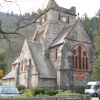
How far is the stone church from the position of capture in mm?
37250

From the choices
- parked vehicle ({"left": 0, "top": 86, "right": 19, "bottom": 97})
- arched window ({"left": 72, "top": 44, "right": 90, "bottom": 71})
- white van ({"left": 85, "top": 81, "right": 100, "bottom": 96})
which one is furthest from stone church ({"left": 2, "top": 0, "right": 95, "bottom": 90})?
parked vehicle ({"left": 0, "top": 86, "right": 19, "bottom": 97})

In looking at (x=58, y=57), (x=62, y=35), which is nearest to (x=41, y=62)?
(x=58, y=57)

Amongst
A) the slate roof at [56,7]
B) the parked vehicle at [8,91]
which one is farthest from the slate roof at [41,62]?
the parked vehicle at [8,91]

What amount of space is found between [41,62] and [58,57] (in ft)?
11.8

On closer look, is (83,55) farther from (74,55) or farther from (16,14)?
(16,14)

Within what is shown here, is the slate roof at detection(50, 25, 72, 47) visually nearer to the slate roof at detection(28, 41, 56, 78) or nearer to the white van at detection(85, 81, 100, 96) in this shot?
the slate roof at detection(28, 41, 56, 78)

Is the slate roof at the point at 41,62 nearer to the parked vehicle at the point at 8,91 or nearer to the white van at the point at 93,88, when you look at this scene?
the white van at the point at 93,88

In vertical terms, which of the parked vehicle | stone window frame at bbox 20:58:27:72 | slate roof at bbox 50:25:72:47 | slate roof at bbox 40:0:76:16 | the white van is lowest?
the white van

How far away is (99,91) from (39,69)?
33.5ft

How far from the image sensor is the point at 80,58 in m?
40.8

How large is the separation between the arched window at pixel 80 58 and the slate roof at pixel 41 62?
4104mm

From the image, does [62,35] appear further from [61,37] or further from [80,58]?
[80,58]

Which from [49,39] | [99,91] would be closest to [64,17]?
[49,39]

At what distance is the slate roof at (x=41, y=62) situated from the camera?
37981 millimetres
